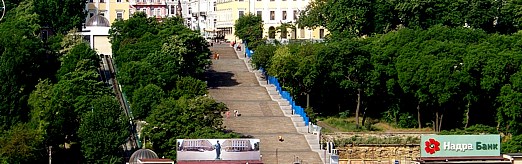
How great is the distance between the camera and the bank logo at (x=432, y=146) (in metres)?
64.2

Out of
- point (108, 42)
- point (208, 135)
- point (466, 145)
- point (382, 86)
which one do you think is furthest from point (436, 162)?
point (108, 42)

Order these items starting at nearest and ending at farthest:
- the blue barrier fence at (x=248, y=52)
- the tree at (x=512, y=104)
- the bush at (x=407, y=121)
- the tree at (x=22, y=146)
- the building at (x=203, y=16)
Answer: the tree at (x=22, y=146), the tree at (x=512, y=104), the bush at (x=407, y=121), the blue barrier fence at (x=248, y=52), the building at (x=203, y=16)

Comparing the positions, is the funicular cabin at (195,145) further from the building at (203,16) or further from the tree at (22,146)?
the building at (203,16)

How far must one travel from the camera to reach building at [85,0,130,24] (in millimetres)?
117875

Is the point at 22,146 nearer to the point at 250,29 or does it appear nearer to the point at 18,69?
the point at 18,69

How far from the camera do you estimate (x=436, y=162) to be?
63375 millimetres

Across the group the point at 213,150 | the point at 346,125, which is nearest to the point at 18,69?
the point at 213,150

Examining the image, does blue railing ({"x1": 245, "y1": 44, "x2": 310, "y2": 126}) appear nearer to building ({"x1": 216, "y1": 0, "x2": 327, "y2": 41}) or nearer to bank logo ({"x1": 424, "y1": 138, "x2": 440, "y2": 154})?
bank logo ({"x1": 424, "y1": 138, "x2": 440, "y2": 154})


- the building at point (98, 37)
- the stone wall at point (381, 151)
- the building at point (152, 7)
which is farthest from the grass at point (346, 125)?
the building at point (152, 7)

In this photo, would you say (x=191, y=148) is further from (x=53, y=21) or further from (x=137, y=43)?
(x=53, y=21)

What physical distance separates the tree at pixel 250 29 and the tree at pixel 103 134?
111ft

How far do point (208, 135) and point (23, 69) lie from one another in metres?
14.2

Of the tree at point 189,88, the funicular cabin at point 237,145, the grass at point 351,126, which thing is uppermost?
the tree at point 189,88

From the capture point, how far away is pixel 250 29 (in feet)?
337
